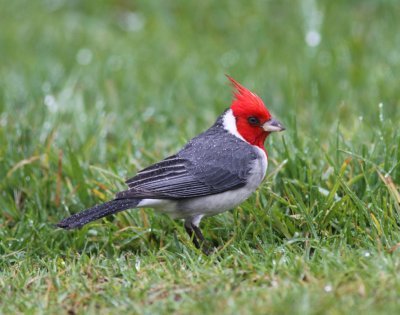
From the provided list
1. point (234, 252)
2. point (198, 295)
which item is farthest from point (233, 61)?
point (198, 295)

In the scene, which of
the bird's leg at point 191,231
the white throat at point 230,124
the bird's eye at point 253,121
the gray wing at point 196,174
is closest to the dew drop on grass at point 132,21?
the white throat at point 230,124

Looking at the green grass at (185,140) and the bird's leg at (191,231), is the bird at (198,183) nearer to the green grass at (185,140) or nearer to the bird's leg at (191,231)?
the bird's leg at (191,231)

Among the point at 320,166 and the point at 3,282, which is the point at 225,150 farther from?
the point at 3,282

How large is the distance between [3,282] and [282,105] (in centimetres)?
346

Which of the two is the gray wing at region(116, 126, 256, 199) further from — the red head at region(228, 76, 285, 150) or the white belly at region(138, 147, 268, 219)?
the red head at region(228, 76, 285, 150)

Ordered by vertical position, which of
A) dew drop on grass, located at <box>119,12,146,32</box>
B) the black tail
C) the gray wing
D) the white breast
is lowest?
the white breast

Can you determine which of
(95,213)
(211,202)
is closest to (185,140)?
(211,202)

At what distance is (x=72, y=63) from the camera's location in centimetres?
771

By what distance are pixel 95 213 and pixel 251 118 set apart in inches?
45.3

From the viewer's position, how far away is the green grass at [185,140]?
352cm

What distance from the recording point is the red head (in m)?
4.59

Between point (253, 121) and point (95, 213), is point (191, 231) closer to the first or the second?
point (95, 213)

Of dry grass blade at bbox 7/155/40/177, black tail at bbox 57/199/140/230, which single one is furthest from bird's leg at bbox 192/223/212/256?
dry grass blade at bbox 7/155/40/177

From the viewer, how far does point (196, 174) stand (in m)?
4.39
